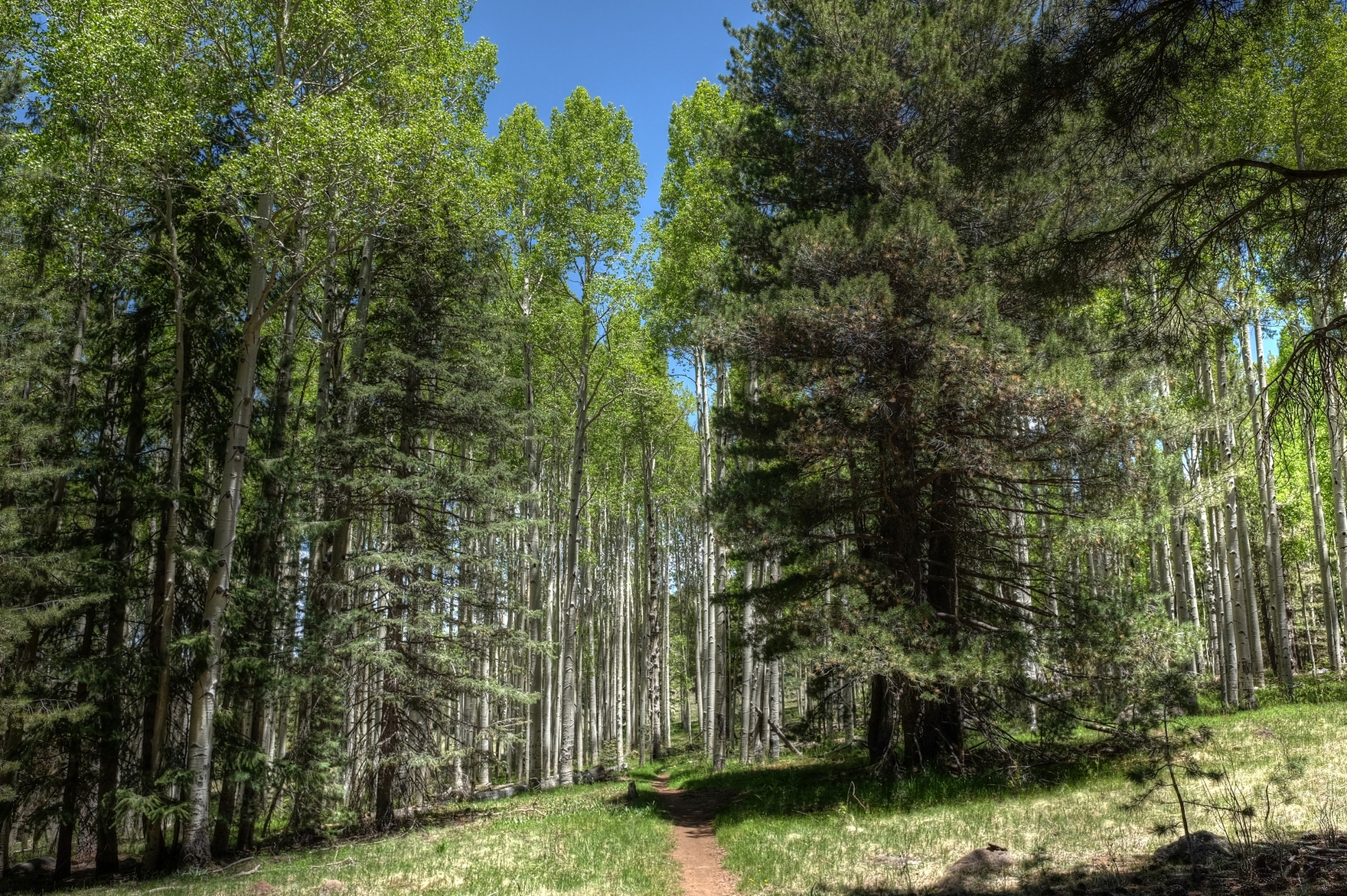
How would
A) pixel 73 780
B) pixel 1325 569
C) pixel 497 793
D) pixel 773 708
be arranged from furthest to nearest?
pixel 497 793 < pixel 773 708 < pixel 1325 569 < pixel 73 780

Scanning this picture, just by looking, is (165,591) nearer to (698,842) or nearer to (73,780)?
(73,780)

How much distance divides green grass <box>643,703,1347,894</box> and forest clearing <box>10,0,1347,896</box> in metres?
0.08

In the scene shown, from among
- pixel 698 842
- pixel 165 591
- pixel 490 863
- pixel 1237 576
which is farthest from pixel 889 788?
pixel 165 591

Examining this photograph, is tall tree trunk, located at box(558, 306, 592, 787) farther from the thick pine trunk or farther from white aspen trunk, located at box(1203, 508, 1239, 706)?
white aspen trunk, located at box(1203, 508, 1239, 706)

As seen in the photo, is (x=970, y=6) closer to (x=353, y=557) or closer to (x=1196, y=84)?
(x=1196, y=84)

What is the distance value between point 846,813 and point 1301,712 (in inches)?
326

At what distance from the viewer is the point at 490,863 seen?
8.48 m

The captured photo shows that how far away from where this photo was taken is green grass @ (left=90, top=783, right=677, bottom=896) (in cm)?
735

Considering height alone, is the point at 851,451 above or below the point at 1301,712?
above

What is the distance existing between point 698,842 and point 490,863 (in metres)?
3.00

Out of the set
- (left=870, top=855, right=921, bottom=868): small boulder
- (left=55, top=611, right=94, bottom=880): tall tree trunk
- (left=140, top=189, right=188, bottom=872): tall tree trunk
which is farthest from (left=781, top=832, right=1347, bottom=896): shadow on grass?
(left=55, top=611, right=94, bottom=880): tall tree trunk

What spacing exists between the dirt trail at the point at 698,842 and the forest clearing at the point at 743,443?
108 mm

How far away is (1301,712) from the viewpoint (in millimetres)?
12094

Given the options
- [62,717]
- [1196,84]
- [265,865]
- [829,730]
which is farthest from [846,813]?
[829,730]
